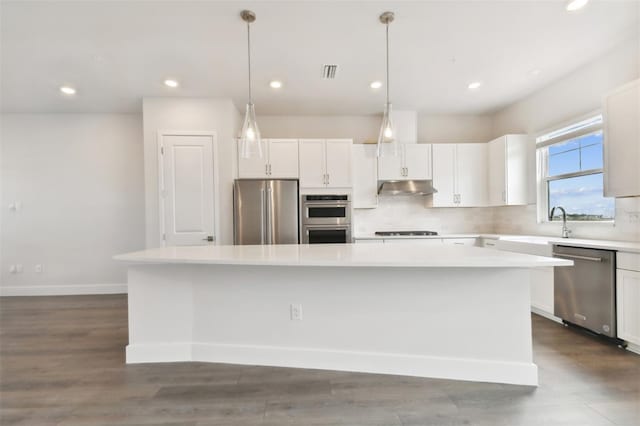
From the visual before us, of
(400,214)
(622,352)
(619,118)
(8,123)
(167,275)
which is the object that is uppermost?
(8,123)

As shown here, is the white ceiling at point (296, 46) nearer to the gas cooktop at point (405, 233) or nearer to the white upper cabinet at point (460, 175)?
the white upper cabinet at point (460, 175)

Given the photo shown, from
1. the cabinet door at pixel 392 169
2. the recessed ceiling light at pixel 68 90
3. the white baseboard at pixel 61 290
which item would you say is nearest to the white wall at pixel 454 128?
the cabinet door at pixel 392 169

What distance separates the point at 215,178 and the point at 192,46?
1642 mm

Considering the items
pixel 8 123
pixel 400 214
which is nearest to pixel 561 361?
pixel 400 214

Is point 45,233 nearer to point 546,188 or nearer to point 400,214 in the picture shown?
point 400,214

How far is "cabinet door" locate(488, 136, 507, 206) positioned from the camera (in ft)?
12.7

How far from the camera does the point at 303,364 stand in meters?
2.09

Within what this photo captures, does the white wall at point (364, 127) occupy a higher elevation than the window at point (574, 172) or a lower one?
higher

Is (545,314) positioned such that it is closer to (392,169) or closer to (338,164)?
(392,169)

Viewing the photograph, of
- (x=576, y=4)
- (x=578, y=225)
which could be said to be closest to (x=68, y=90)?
(x=576, y=4)

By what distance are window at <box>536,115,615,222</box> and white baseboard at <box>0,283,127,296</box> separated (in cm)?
626

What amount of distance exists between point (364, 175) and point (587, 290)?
9.07 feet

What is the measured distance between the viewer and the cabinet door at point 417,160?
4.20 metres

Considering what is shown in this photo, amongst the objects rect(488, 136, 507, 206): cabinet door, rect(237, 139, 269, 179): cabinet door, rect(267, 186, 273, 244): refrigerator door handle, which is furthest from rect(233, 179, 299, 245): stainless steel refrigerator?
rect(488, 136, 507, 206): cabinet door
